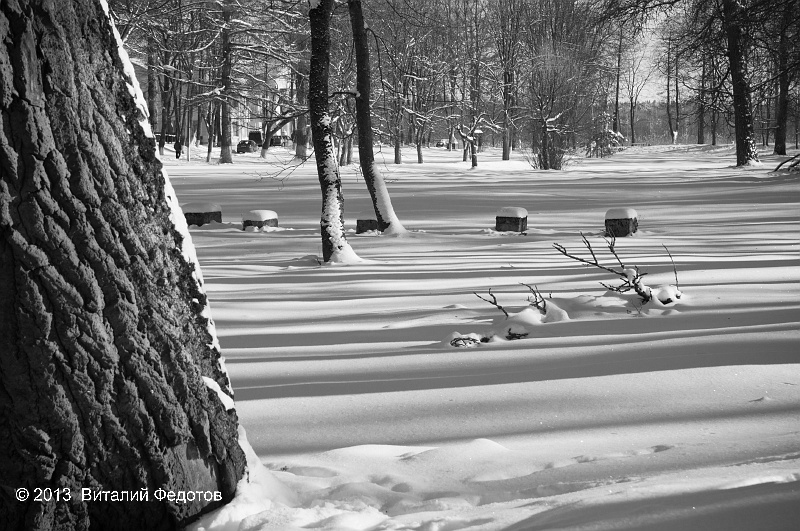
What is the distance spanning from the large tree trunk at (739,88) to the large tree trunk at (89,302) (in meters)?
12.5

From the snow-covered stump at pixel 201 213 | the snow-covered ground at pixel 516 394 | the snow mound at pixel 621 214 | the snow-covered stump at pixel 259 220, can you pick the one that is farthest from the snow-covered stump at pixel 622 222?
the snow-covered stump at pixel 201 213

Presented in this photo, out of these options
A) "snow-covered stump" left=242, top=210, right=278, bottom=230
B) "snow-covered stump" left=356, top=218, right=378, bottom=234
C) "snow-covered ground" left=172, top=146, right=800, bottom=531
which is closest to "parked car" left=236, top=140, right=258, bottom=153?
"snow-covered stump" left=242, top=210, right=278, bottom=230

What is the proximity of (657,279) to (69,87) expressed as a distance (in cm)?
533

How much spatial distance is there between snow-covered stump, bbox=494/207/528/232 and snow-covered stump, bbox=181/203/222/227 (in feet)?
Result: 16.7

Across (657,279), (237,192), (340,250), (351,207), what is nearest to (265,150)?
(237,192)

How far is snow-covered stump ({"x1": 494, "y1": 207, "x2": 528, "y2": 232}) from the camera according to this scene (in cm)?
1200

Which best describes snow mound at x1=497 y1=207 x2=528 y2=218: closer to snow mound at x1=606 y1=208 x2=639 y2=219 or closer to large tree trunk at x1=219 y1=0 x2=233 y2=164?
snow mound at x1=606 y1=208 x2=639 y2=219

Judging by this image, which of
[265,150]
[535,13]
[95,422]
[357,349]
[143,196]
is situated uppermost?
[535,13]

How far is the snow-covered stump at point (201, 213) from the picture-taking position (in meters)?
13.6

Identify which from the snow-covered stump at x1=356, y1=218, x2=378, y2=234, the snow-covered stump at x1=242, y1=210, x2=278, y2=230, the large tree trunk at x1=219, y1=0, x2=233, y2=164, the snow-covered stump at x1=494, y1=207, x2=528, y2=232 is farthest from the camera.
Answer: the large tree trunk at x1=219, y1=0, x2=233, y2=164

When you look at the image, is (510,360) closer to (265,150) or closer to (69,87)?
(69,87)

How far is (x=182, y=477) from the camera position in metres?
2.02

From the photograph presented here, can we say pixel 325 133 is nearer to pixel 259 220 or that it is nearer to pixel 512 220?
pixel 512 220

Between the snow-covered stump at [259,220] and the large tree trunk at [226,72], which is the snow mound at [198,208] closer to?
the snow-covered stump at [259,220]
